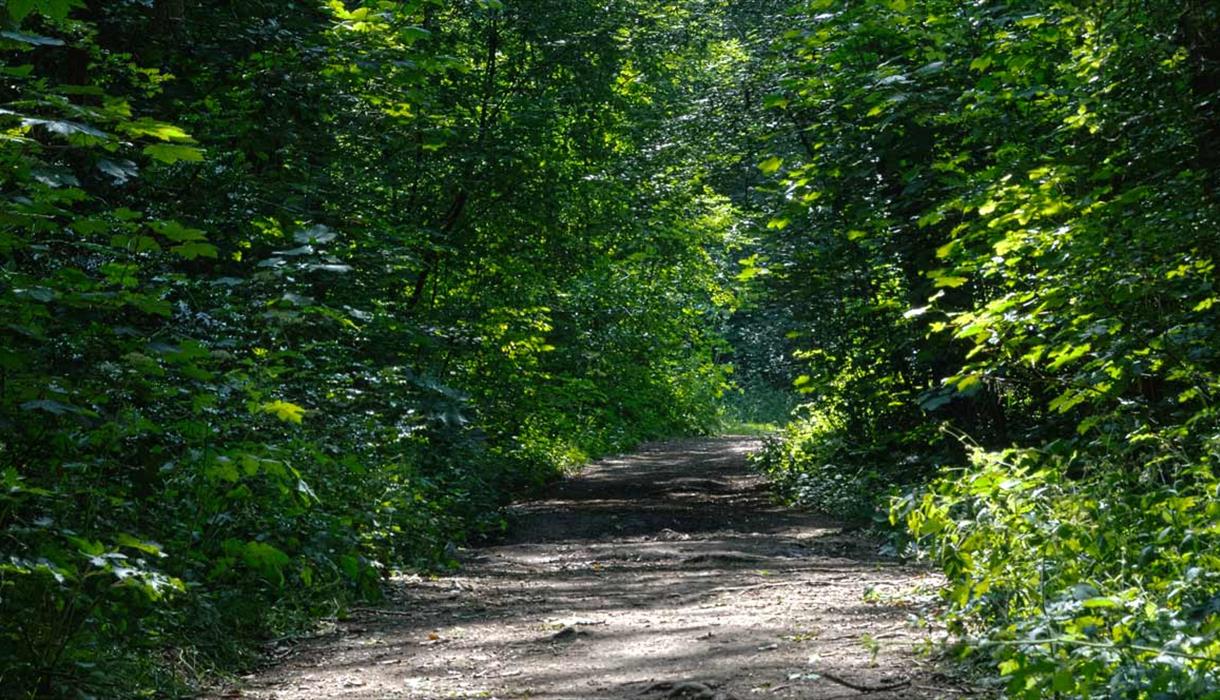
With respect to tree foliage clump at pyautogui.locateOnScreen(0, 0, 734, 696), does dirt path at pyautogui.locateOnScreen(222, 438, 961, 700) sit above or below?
below

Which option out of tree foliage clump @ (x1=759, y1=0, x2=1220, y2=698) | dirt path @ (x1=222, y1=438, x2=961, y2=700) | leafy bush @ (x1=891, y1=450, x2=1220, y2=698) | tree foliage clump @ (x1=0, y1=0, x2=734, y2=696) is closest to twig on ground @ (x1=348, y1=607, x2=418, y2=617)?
dirt path @ (x1=222, y1=438, x2=961, y2=700)

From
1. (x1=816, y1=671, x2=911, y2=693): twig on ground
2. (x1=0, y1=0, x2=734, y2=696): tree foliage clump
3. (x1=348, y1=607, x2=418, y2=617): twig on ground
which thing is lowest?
(x1=348, y1=607, x2=418, y2=617): twig on ground

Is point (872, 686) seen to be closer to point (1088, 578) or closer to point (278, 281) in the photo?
point (1088, 578)

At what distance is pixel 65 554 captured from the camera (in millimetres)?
4262

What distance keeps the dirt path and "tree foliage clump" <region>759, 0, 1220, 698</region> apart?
652 mm

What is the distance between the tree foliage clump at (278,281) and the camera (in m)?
4.51

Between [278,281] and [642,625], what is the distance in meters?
3.20

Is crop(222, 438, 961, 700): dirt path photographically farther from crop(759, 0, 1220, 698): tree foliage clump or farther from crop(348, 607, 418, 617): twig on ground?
crop(759, 0, 1220, 698): tree foliage clump

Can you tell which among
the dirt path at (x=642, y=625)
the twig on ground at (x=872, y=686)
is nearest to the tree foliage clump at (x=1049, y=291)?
the twig on ground at (x=872, y=686)

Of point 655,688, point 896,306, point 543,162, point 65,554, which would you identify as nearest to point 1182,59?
point 655,688

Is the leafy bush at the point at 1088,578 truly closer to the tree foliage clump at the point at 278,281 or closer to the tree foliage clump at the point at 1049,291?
the tree foliage clump at the point at 1049,291

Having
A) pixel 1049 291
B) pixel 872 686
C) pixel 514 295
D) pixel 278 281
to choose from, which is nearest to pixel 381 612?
pixel 278 281

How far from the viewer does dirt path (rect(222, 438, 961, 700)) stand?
5176mm

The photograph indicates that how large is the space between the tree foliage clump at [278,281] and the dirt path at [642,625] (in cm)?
59
